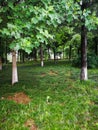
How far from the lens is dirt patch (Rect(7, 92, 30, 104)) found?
33.4 ft

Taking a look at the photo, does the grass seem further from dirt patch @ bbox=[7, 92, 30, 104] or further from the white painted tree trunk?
the white painted tree trunk

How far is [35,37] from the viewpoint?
6.24 metres

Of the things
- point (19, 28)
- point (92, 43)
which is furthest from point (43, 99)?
point (92, 43)

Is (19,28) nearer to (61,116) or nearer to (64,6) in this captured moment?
(64,6)

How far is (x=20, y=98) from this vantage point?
10531mm

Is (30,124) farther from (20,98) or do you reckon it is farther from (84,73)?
(84,73)

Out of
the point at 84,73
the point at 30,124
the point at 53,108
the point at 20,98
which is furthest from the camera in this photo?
the point at 84,73

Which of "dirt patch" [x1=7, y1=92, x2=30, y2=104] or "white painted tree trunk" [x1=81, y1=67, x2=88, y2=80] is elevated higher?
"white painted tree trunk" [x1=81, y1=67, x2=88, y2=80]

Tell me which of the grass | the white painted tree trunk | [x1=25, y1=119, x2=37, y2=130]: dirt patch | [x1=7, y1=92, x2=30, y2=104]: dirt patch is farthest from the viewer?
the white painted tree trunk

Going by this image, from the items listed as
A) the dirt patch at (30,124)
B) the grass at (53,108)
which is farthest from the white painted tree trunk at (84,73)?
the dirt patch at (30,124)

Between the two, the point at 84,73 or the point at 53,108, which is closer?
the point at 53,108

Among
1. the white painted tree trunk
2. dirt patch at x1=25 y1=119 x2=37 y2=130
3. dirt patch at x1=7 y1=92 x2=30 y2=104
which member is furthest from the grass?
the white painted tree trunk

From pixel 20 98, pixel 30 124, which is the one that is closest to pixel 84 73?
pixel 20 98

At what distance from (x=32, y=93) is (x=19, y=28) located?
5778 millimetres
